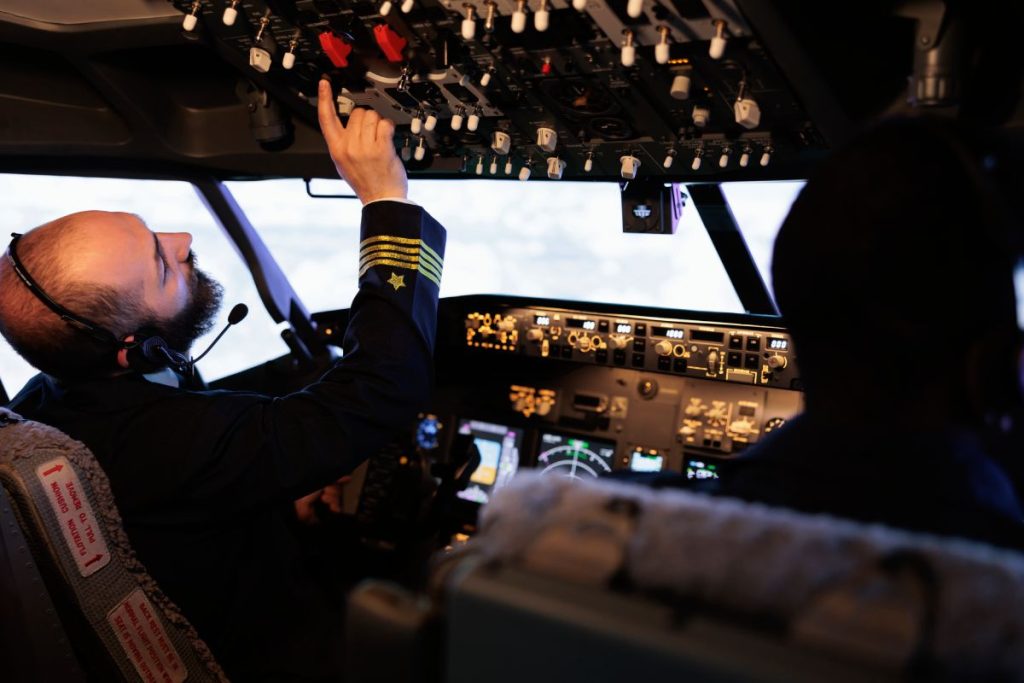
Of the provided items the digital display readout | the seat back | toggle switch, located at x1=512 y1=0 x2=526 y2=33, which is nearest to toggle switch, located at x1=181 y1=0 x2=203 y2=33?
toggle switch, located at x1=512 y1=0 x2=526 y2=33

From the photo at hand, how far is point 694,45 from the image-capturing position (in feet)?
Answer: 4.72

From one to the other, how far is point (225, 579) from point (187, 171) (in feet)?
4.98

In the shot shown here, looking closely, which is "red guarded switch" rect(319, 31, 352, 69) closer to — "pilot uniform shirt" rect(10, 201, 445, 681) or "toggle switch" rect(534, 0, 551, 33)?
"pilot uniform shirt" rect(10, 201, 445, 681)

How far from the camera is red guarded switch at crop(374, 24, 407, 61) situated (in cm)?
162

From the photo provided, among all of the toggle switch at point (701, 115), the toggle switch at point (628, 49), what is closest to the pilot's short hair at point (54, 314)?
the toggle switch at point (628, 49)

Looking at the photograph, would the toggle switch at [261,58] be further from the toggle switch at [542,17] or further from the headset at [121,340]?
the toggle switch at [542,17]

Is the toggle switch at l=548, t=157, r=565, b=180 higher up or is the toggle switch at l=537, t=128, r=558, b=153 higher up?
the toggle switch at l=537, t=128, r=558, b=153

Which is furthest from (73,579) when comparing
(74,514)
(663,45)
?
(663,45)

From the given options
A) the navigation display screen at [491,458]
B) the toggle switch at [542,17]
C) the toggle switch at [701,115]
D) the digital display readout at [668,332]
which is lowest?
the navigation display screen at [491,458]

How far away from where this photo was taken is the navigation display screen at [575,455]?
2.40 metres

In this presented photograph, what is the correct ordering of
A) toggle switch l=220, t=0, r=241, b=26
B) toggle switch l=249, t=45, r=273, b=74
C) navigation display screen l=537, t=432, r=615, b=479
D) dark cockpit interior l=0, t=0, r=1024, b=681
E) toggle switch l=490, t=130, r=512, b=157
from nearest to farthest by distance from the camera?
dark cockpit interior l=0, t=0, r=1024, b=681 → toggle switch l=220, t=0, r=241, b=26 → toggle switch l=249, t=45, r=273, b=74 → toggle switch l=490, t=130, r=512, b=157 → navigation display screen l=537, t=432, r=615, b=479

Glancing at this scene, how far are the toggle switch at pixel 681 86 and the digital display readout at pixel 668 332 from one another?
0.83 metres

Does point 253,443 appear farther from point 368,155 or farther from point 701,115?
point 701,115

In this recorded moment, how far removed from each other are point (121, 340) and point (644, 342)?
1.27 metres
